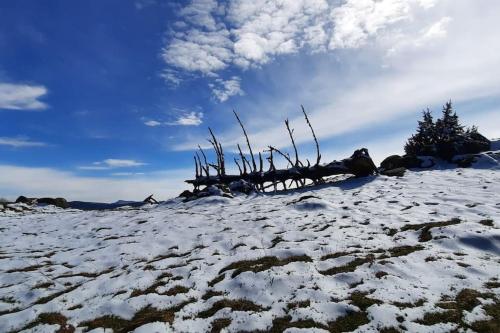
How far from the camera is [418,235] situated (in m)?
14.3

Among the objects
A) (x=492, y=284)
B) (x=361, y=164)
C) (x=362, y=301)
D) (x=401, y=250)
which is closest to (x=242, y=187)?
(x=361, y=164)

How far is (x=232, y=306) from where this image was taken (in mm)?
10031

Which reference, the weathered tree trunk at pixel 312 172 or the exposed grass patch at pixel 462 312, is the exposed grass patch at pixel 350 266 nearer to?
the exposed grass patch at pixel 462 312

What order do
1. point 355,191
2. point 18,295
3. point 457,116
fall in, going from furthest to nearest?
point 457,116 → point 355,191 → point 18,295

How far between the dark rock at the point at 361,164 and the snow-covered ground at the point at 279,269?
22.2 ft

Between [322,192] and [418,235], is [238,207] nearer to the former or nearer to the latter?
[322,192]

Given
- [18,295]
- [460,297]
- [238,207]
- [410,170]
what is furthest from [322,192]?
[18,295]

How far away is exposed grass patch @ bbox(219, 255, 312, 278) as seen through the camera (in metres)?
12.4

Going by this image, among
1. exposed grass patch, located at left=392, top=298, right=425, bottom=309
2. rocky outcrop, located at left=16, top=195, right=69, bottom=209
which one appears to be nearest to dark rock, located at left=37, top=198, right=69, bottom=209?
rocky outcrop, located at left=16, top=195, right=69, bottom=209

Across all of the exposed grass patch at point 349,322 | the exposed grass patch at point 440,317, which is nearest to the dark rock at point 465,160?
the exposed grass patch at point 440,317

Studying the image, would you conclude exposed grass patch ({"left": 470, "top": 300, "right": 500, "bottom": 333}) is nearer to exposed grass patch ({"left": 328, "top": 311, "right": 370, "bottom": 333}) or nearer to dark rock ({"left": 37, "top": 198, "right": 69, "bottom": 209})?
exposed grass patch ({"left": 328, "top": 311, "right": 370, "bottom": 333})

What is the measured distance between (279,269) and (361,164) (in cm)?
1869

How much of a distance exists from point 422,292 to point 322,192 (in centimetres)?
1652

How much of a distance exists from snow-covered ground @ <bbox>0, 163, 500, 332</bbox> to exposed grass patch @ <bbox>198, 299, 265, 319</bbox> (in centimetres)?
5
